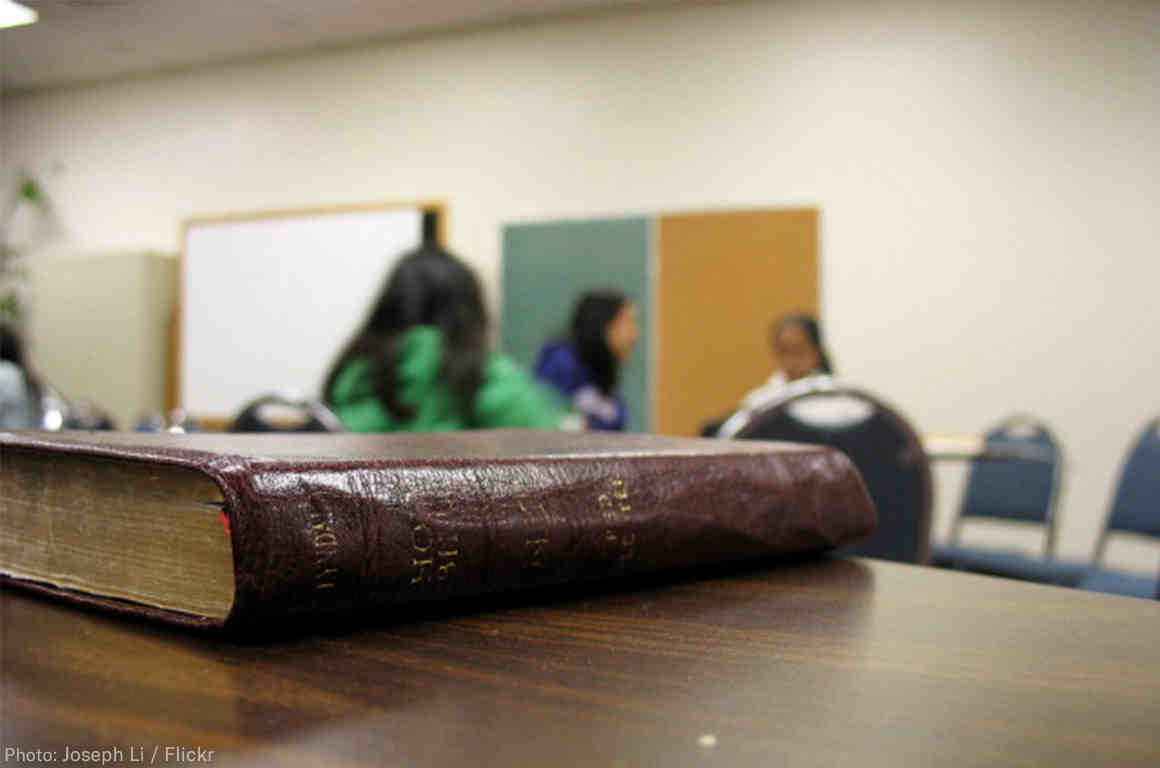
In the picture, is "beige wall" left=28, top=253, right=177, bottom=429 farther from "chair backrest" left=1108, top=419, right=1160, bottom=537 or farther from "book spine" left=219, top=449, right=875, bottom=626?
"book spine" left=219, top=449, right=875, bottom=626

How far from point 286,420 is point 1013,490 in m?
2.44

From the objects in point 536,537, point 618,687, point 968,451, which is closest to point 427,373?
point 968,451

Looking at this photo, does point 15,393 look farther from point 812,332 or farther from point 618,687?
point 618,687

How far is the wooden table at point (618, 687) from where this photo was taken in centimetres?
20

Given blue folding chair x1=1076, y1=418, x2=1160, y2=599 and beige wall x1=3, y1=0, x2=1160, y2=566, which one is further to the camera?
beige wall x1=3, y1=0, x2=1160, y2=566

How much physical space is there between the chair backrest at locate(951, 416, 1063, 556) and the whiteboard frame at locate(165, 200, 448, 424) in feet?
7.77

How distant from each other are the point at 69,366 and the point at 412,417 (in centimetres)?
414

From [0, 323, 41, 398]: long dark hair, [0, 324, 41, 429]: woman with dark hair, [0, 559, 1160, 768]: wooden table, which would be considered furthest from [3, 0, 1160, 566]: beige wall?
[0, 559, 1160, 768]: wooden table

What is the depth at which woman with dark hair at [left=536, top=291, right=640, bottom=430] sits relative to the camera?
3.26 meters

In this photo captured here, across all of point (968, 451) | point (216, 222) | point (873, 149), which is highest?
point (873, 149)

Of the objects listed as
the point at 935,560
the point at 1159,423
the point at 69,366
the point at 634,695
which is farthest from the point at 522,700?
the point at 69,366

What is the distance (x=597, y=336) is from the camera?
12.0ft

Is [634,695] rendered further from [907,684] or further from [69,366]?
[69,366]

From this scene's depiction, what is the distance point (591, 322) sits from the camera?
371cm
